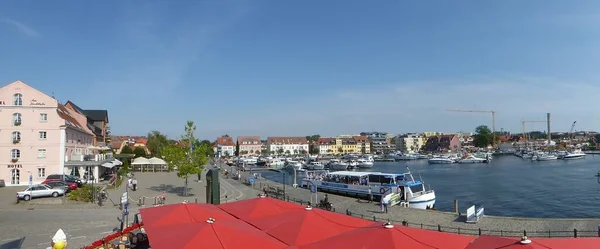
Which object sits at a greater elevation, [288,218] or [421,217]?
[288,218]

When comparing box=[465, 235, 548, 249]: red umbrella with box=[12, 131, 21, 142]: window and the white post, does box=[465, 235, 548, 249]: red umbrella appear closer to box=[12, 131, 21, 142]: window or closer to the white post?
the white post

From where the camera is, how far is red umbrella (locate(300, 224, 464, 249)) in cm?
991

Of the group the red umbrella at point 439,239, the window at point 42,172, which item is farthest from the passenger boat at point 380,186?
the window at point 42,172

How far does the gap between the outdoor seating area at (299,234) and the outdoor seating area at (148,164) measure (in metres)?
60.3

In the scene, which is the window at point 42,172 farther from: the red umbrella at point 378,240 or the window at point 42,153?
the red umbrella at point 378,240

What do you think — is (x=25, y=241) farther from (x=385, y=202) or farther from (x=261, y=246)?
(x=385, y=202)

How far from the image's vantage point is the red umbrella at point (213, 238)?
10641 mm

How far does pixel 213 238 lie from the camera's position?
10.9 m

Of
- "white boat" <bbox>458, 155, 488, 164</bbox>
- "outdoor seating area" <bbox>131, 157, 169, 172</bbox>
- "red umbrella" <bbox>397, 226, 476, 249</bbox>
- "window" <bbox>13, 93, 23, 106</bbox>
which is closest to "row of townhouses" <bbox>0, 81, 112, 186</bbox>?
"window" <bbox>13, 93, 23, 106</bbox>

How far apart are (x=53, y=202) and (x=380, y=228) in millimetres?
28401

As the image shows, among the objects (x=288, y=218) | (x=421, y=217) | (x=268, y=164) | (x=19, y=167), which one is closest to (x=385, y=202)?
(x=421, y=217)

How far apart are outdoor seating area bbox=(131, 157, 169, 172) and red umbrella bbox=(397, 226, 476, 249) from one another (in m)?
67.2

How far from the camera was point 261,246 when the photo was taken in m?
10.8

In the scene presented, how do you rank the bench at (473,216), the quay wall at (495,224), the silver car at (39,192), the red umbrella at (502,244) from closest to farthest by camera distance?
the red umbrella at (502,244) → the quay wall at (495,224) → the bench at (473,216) → the silver car at (39,192)
